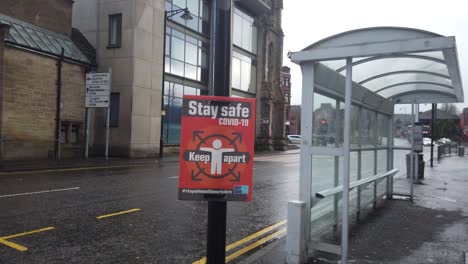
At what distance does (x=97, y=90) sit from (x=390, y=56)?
1868cm

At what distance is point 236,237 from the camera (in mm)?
6160

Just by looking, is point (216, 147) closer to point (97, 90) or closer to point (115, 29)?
point (97, 90)

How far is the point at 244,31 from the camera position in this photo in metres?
37.3

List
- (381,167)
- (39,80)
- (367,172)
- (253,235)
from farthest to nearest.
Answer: (39,80)
(381,167)
(367,172)
(253,235)

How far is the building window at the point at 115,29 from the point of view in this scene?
23856mm

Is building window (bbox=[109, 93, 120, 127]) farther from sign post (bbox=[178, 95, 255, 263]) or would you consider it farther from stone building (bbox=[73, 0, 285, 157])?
sign post (bbox=[178, 95, 255, 263])

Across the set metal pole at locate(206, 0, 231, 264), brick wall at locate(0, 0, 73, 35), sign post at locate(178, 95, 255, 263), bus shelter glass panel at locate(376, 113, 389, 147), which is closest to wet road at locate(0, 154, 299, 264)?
metal pole at locate(206, 0, 231, 264)

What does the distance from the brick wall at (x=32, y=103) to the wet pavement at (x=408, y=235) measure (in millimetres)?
16619

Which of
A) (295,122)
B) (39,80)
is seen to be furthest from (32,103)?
(295,122)

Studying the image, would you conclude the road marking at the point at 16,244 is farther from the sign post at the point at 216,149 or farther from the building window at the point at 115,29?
the building window at the point at 115,29

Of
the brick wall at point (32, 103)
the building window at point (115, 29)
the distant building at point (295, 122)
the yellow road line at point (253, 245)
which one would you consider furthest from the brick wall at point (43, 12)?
the distant building at point (295, 122)

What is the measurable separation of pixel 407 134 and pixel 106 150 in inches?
632

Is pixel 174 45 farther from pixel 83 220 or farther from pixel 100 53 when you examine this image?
pixel 83 220

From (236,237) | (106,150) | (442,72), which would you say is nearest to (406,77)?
(442,72)
